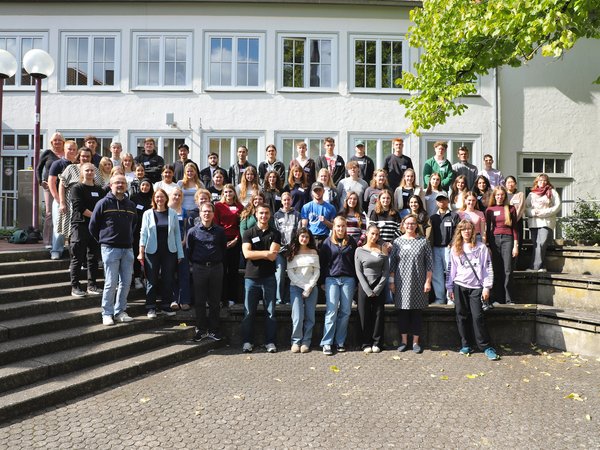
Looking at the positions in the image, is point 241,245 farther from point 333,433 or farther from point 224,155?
point 224,155

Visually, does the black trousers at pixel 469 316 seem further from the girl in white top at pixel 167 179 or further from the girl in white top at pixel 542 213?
the girl in white top at pixel 167 179

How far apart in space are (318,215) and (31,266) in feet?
14.8

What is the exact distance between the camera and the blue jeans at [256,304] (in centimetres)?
779

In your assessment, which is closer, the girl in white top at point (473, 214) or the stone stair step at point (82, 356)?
the stone stair step at point (82, 356)

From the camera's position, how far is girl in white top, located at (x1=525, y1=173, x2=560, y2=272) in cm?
983

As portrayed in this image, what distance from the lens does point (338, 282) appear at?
25.9 ft

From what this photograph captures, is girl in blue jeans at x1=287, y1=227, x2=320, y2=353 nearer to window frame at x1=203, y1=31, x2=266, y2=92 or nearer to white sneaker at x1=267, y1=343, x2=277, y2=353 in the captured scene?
white sneaker at x1=267, y1=343, x2=277, y2=353

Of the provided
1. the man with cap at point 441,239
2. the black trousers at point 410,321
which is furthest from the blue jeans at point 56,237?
the man with cap at point 441,239

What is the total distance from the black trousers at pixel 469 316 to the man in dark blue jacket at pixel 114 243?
186 inches

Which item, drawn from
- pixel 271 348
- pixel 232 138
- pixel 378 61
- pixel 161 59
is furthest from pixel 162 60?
pixel 271 348

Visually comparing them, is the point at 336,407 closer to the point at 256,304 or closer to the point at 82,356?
the point at 256,304

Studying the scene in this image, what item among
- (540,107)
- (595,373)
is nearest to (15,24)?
(540,107)

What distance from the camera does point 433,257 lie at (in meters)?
8.88

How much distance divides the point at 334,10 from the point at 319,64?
1657mm
